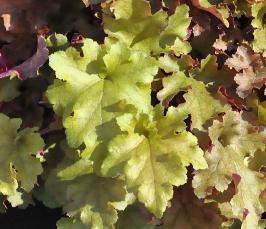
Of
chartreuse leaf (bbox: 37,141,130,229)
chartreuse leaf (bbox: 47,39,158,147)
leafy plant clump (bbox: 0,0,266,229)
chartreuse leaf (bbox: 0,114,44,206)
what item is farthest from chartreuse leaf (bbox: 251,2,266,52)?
chartreuse leaf (bbox: 0,114,44,206)

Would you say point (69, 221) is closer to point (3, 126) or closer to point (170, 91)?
point (3, 126)

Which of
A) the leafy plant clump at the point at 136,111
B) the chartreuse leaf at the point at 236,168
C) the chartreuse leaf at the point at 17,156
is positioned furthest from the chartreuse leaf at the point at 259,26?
the chartreuse leaf at the point at 17,156

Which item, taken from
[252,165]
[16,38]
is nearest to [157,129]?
[252,165]

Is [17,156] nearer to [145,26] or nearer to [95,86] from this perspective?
[95,86]

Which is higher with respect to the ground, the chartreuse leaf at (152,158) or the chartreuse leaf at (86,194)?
the chartreuse leaf at (152,158)

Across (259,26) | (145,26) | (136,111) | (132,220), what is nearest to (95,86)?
(136,111)

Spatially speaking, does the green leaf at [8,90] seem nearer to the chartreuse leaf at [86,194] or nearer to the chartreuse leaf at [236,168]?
the chartreuse leaf at [86,194]
